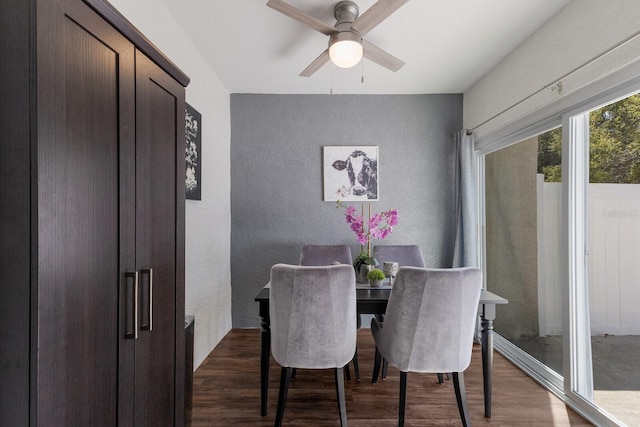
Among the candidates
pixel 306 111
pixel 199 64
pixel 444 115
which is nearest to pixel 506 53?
pixel 444 115

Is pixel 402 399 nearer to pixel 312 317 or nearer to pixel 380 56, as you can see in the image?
pixel 312 317

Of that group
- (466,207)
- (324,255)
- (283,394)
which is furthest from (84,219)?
(466,207)

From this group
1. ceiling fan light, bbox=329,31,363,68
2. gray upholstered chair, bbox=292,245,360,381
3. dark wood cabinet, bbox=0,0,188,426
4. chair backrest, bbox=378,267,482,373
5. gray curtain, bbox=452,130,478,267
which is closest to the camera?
dark wood cabinet, bbox=0,0,188,426

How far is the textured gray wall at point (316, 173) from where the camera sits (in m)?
3.55

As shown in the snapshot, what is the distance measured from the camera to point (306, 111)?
11.7ft

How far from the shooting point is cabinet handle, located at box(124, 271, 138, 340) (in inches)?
37.8

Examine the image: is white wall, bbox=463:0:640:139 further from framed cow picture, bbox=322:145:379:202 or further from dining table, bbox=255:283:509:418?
dining table, bbox=255:283:509:418

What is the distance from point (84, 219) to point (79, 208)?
3cm

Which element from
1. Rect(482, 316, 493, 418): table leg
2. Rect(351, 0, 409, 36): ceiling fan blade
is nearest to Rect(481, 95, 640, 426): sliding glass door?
Rect(482, 316, 493, 418): table leg

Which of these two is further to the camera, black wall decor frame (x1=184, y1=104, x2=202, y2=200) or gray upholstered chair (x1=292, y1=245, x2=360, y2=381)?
gray upholstered chair (x1=292, y1=245, x2=360, y2=381)

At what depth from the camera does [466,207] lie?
3232 mm

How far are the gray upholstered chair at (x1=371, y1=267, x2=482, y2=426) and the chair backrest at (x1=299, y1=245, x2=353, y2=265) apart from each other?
116 centimetres

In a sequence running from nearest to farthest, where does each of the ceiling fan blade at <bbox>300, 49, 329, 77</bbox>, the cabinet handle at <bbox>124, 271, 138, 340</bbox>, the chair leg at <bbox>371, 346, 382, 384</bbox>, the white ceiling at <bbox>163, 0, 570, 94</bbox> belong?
the cabinet handle at <bbox>124, 271, 138, 340</bbox>, the white ceiling at <bbox>163, 0, 570, 94</bbox>, the ceiling fan blade at <bbox>300, 49, 329, 77</bbox>, the chair leg at <bbox>371, 346, 382, 384</bbox>

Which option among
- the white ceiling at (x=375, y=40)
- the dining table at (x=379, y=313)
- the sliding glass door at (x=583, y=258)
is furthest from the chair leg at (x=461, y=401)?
the white ceiling at (x=375, y=40)
